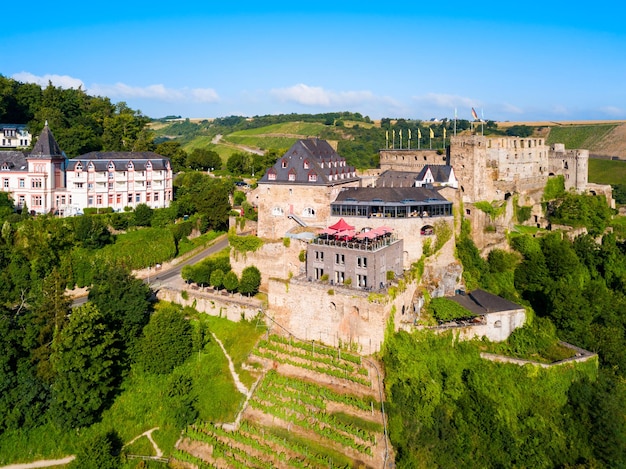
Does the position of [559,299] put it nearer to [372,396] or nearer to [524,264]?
[524,264]

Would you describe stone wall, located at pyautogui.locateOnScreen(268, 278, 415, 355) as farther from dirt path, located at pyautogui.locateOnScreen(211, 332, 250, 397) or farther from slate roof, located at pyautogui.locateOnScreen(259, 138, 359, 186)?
slate roof, located at pyautogui.locateOnScreen(259, 138, 359, 186)

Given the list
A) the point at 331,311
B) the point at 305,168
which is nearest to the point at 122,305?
the point at 331,311

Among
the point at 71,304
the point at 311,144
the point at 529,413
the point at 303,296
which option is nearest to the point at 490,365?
the point at 529,413

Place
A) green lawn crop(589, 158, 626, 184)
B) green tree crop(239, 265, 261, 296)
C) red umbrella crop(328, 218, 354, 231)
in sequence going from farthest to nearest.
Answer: green lawn crop(589, 158, 626, 184) → green tree crop(239, 265, 261, 296) → red umbrella crop(328, 218, 354, 231)

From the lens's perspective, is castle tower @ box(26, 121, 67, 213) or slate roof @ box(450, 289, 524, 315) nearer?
slate roof @ box(450, 289, 524, 315)

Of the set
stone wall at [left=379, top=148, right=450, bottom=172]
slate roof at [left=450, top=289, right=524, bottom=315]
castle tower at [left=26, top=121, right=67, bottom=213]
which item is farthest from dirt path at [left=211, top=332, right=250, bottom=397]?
stone wall at [left=379, top=148, right=450, bottom=172]
